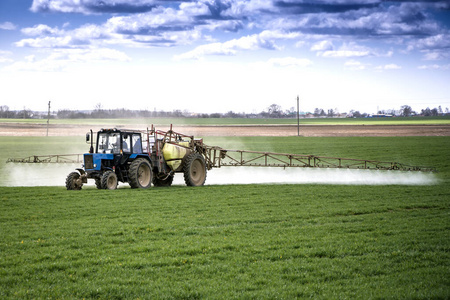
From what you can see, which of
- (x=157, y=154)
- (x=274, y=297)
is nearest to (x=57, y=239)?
(x=274, y=297)

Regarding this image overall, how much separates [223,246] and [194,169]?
47.1 feet

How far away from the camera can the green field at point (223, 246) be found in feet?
32.0

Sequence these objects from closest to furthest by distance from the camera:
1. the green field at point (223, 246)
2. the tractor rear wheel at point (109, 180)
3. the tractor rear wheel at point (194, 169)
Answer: the green field at point (223, 246), the tractor rear wheel at point (109, 180), the tractor rear wheel at point (194, 169)

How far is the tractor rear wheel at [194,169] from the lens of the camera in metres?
26.1

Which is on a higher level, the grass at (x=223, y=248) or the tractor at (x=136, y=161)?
the tractor at (x=136, y=161)

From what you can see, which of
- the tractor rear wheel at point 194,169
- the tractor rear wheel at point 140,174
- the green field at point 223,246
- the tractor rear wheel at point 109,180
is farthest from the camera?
the tractor rear wheel at point 194,169

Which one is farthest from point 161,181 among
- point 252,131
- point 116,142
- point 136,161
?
point 252,131

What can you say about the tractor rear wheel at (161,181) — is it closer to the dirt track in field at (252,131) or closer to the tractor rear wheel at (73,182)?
the tractor rear wheel at (73,182)

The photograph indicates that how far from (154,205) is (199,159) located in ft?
24.4

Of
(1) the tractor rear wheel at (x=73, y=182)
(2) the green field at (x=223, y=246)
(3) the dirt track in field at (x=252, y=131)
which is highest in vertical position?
(3) the dirt track in field at (x=252, y=131)

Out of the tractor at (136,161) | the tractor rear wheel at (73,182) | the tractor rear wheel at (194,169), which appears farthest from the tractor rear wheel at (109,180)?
the tractor rear wheel at (194,169)

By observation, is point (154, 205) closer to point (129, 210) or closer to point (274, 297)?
point (129, 210)

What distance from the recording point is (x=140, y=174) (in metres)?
24.4

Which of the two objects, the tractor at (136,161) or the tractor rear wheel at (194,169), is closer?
the tractor at (136,161)
